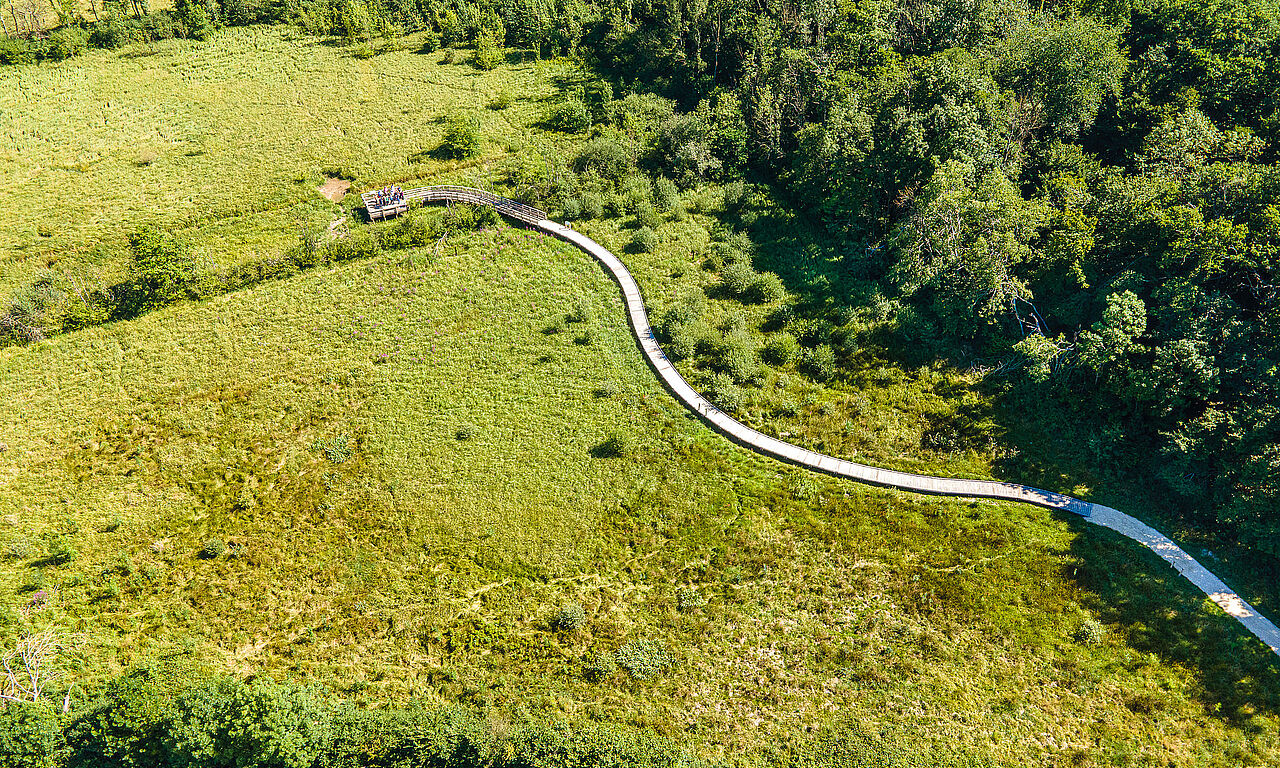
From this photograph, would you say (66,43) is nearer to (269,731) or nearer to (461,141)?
(461,141)

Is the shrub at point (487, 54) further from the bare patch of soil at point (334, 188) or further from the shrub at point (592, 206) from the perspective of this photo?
the shrub at point (592, 206)


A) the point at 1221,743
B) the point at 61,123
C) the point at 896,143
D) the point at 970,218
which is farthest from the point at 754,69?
the point at 61,123

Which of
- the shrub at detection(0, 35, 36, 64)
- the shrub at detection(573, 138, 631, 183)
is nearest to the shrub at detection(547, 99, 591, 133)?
the shrub at detection(573, 138, 631, 183)

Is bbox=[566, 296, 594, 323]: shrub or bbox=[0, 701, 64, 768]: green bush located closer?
bbox=[0, 701, 64, 768]: green bush

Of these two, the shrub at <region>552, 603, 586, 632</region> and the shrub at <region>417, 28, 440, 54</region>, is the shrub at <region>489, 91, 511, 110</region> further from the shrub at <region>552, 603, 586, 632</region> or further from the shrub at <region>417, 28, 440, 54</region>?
the shrub at <region>552, 603, 586, 632</region>

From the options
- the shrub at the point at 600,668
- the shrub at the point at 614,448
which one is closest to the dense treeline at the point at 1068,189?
the shrub at the point at 614,448

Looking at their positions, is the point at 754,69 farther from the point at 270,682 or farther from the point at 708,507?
the point at 270,682

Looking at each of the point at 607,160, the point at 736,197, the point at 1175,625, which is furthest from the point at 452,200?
the point at 1175,625
